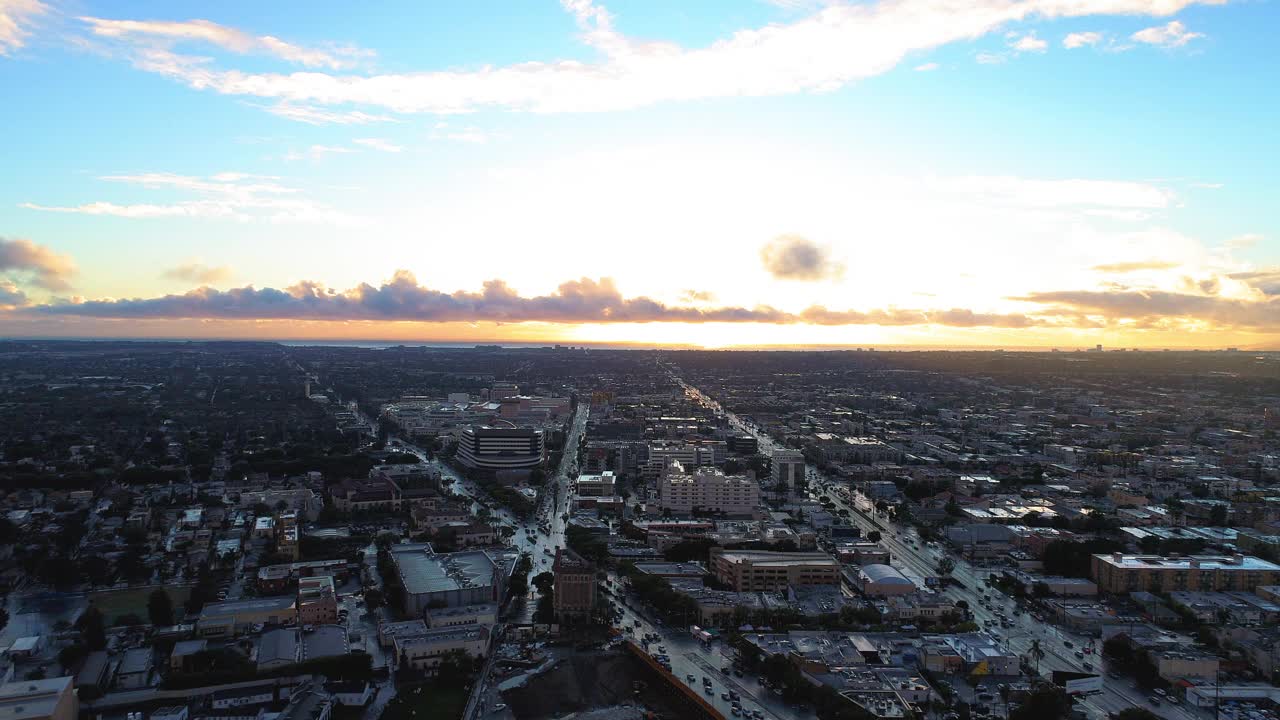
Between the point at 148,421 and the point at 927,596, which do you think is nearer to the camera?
the point at 927,596

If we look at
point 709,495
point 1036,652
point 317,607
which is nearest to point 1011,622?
point 1036,652

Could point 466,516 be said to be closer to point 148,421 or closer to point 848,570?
point 848,570

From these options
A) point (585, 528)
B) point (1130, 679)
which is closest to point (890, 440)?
point (585, 528)

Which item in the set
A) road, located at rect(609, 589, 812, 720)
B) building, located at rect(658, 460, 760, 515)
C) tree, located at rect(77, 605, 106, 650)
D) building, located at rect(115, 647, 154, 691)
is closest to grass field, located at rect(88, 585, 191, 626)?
tree, located at rect(77, 605, 106, 650)

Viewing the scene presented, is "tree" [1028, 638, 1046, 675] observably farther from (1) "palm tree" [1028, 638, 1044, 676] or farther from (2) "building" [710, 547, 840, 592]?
(2) "building" [710, 547, 840, 592]

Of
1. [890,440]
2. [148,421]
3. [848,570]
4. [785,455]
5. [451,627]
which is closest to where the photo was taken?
[451,627]

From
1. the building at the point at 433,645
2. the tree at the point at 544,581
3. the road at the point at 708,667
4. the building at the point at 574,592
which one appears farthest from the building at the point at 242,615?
the road at the point at 708,667
